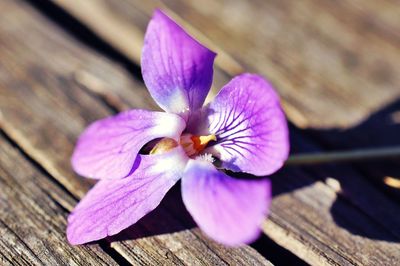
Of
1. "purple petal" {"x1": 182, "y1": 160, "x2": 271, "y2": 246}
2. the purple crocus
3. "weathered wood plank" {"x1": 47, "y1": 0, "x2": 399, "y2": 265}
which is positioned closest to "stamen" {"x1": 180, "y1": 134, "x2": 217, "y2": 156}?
the purple crocus

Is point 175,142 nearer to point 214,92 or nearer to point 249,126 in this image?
point 249,126

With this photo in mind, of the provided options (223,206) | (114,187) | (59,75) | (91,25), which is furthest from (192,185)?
(91,25)

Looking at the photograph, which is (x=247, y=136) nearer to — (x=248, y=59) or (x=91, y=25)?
(x=248, y=59)

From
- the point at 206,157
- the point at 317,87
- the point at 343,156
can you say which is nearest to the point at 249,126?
the point at 206,157

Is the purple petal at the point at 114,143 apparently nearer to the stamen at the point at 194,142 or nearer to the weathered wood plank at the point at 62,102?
the stamen at the point at 194,142

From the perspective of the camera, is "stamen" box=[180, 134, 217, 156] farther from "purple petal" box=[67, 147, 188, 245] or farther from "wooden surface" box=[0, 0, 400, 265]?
"wooden surface" box=[0, 0, 400, 265]
